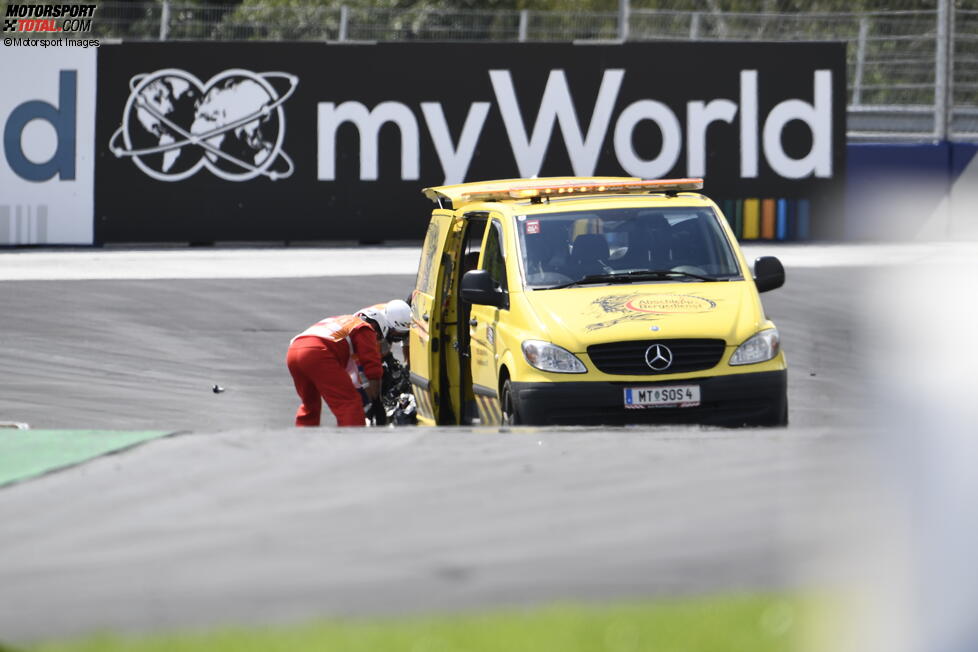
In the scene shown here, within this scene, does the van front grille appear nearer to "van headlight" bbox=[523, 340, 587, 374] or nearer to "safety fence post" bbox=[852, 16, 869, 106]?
"van headlight" bbox=[523, 340, 587, 374]

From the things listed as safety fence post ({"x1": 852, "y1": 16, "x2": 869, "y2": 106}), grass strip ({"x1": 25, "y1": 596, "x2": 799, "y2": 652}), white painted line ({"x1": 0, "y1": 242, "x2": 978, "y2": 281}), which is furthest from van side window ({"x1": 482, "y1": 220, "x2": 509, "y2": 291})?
safety fence post ({"x1": 852, "y1": 16, "x2": 869, "y2": 106})

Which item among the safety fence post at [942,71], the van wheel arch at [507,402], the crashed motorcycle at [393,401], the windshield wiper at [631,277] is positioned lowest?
the crashed motorcycle at [393,401]

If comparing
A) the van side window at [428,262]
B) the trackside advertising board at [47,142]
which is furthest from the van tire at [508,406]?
the trackside advertising board at [47,142]

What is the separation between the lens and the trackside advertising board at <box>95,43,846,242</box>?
24.4 m

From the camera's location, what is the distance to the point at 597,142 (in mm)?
24781

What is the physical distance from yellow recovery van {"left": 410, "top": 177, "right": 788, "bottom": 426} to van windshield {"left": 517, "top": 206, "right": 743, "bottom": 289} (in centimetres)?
1

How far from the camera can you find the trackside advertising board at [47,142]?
2422 centimetres

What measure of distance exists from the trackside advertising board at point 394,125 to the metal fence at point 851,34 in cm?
73

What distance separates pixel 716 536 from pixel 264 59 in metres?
19.3

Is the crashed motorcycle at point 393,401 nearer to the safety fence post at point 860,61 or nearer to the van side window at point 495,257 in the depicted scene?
the van side window at point 495,257

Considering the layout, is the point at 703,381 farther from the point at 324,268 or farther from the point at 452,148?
the point at 452,148

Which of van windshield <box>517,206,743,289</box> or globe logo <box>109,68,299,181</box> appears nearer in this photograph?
van windshield <box>517,206,743,289</box>

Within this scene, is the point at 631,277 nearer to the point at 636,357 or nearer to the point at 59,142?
the point at 636,357

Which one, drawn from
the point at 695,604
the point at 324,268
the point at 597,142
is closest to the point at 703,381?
the point at 695,604
